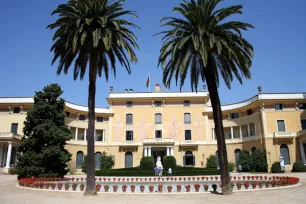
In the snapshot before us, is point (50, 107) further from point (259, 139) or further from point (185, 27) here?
point (259, 139)

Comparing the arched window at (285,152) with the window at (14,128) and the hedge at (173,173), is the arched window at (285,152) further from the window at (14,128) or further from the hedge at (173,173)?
the window at (14,128)

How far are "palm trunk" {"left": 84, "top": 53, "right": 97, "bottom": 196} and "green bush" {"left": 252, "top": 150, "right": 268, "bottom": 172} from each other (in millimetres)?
31384

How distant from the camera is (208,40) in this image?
53.1 ft

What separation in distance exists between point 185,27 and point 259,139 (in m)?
31.9

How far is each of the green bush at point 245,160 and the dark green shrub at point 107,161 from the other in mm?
21337

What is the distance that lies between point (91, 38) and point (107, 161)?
32.1 m

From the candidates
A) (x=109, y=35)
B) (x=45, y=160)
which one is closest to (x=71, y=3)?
(x=109, y=35)

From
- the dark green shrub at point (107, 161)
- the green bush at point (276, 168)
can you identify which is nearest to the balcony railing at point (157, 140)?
the dark green shrub at point (107, 161)

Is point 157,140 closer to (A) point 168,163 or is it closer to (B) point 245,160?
(A) point 168,163

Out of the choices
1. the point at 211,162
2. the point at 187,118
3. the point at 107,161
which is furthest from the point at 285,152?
the point at 107,161

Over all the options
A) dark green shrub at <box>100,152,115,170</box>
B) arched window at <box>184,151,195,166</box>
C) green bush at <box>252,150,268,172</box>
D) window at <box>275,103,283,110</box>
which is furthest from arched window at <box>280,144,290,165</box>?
dark green shrub at <box>100,152,115,170</box>

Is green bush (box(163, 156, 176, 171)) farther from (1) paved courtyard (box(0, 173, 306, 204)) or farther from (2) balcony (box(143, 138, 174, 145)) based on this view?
(1) paved courtyard (box(0, 173, 306, 204))

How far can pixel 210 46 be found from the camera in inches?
610

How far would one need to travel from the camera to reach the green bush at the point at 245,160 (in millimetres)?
41569
